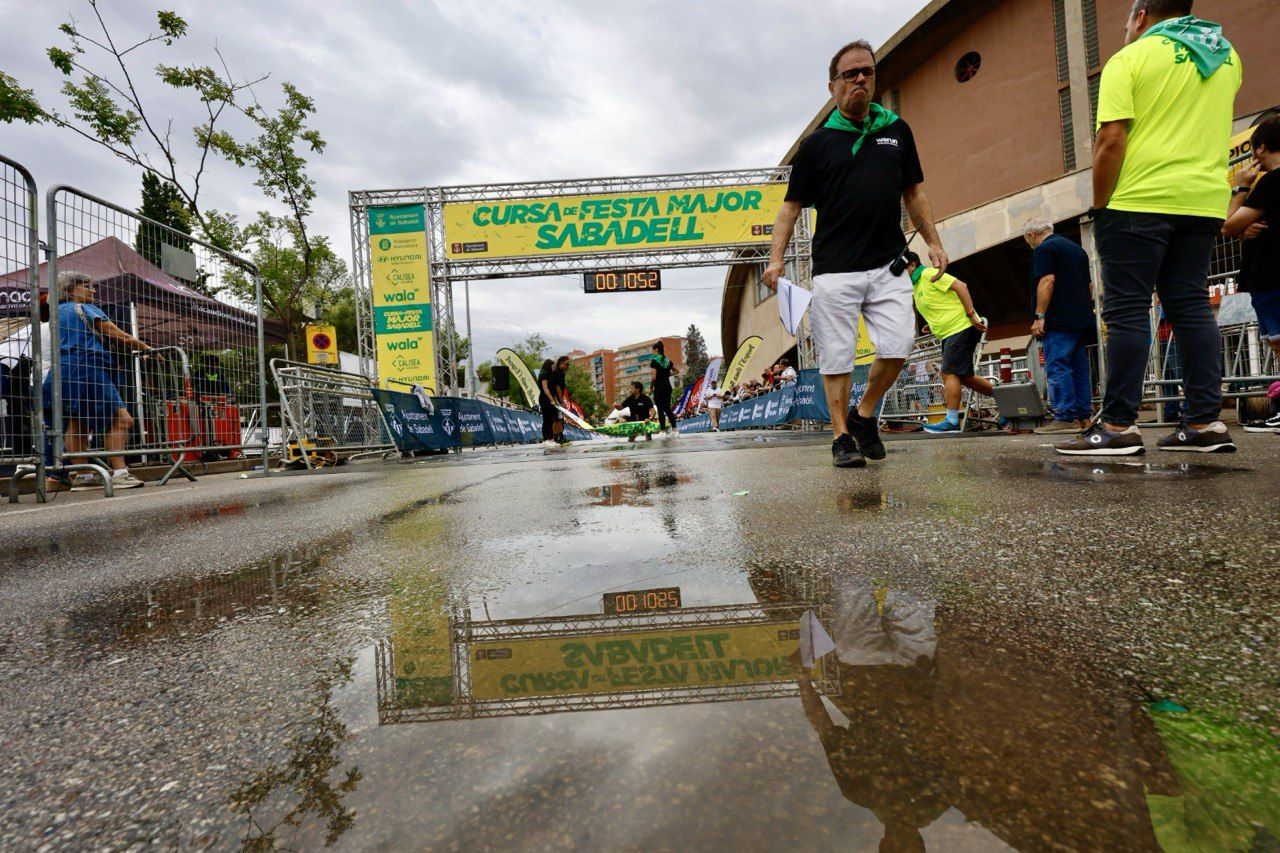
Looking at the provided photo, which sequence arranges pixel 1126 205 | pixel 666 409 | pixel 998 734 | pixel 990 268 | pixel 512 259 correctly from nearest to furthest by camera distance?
pixel 998 734 < pixel 1126 205 < pixel 666 409 < pixel 512 259 < pixel 990 268

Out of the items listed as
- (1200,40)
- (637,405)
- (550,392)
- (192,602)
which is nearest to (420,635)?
(192,602)

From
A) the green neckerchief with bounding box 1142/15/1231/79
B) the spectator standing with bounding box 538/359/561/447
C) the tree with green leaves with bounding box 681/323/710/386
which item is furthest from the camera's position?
the tree with green leaves with bounding box 681/323/710/386

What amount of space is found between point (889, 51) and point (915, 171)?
20.8 meters

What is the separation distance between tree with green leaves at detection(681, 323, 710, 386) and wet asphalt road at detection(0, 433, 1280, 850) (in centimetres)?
7984

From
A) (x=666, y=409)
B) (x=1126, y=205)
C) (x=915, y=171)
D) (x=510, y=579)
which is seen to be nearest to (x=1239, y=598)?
(x=510, y=579)

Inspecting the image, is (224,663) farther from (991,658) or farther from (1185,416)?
(1185,416)

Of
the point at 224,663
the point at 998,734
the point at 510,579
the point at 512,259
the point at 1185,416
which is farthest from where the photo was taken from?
the point at 512,259

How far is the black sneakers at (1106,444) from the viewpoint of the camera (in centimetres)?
319

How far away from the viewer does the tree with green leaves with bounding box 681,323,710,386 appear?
8331cm

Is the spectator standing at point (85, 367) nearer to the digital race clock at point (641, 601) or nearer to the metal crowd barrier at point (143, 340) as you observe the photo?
the metal crowd barrier at point (143, 340)

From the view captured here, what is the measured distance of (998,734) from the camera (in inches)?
25.6

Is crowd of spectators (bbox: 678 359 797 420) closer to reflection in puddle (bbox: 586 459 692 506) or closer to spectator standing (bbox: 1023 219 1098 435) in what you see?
spectator standing (bbox: 1023 219 1098 435)

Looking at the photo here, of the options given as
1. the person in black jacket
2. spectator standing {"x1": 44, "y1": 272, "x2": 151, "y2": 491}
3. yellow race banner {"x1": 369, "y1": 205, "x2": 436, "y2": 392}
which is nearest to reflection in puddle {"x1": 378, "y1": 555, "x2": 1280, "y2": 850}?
spectator standing {"x1": 44, "y1": 272, "x2": 151, "y2": 491}

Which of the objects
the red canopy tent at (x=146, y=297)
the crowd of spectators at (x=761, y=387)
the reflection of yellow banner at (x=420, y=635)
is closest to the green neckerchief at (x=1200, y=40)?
the reflection of yellow banner at (x=420, y=635)
